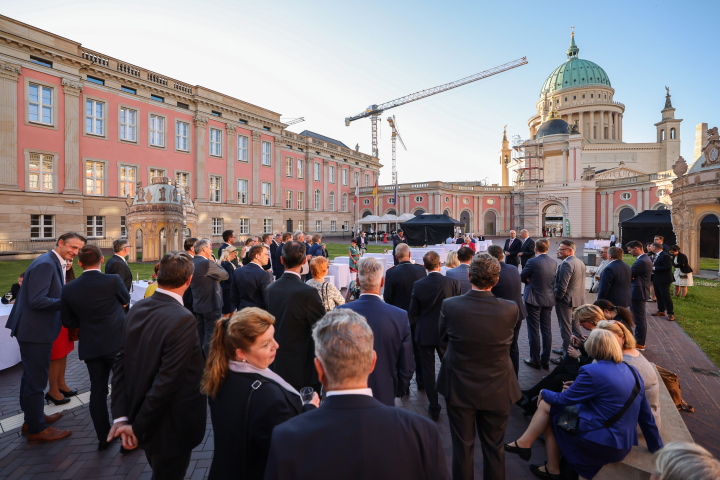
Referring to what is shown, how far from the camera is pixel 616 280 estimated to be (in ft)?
19.9

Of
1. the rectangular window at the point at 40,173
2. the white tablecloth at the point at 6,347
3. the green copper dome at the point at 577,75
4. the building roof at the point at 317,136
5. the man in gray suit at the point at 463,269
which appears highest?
the green copper dome at the point at 577,75

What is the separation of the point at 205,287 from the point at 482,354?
4374 millimetres

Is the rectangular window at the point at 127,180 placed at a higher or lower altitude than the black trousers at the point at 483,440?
higher

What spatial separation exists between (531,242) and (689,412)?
766 cm

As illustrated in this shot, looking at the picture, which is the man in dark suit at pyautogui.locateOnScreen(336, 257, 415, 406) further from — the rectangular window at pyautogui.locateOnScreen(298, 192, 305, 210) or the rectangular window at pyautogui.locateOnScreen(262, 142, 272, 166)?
the rectangular window at pyautogui.locateOnScreen(298, 192, 305, 210)

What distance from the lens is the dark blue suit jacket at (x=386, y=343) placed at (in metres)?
3.07

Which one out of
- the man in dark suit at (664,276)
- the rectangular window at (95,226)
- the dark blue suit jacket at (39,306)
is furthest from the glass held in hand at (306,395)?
the rectangular window at (95,226)

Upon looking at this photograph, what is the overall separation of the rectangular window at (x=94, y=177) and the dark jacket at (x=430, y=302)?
1118 inches

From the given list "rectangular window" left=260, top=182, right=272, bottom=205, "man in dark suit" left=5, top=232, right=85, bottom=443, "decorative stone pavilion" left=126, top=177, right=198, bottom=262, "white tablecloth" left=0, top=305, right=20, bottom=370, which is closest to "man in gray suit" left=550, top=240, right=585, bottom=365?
"man in dark suit" left=5, top=232, right=85, bottom=443

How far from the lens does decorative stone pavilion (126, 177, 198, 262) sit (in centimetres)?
1705

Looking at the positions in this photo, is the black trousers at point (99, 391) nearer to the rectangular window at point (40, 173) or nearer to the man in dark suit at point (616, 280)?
the man in dark suit at point (616, 280)

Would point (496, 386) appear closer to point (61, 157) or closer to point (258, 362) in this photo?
point (258, 362)

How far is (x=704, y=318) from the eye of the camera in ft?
28.2

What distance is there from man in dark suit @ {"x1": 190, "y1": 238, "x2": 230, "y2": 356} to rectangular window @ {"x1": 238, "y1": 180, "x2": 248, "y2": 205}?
30.8 m
